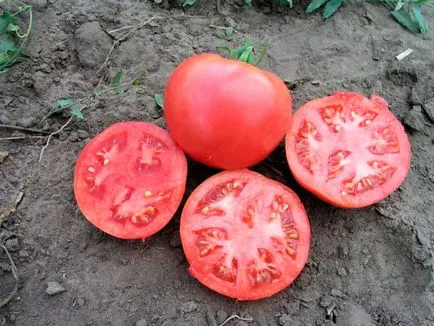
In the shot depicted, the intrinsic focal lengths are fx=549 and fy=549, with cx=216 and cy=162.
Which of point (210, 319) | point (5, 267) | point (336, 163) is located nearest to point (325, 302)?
point (210, 319)

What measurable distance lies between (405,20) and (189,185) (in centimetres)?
182

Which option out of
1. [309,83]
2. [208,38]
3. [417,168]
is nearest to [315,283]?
[417,168]

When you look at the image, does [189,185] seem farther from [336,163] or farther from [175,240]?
[336,163]

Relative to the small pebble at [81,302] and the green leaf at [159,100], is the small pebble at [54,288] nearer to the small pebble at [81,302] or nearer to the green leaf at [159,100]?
the small pebble at [81,302]

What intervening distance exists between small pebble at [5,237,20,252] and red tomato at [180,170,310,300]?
0.73 meters

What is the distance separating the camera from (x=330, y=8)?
3.35 metres

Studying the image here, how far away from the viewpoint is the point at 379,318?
90.4 inches

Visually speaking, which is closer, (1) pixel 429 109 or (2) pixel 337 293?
(2) pixel 337 293

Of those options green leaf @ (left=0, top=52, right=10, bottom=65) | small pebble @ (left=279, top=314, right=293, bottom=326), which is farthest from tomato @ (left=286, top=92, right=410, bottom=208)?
green leaf @ (left=0, top=52, right=10, bottom=65)

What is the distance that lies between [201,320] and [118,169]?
74 centimetres

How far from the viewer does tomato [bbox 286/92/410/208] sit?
244 centimetres

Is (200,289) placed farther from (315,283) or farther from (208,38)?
(208,38)

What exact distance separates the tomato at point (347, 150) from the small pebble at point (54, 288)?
3.64 ft

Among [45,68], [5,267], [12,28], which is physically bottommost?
[5,267]
